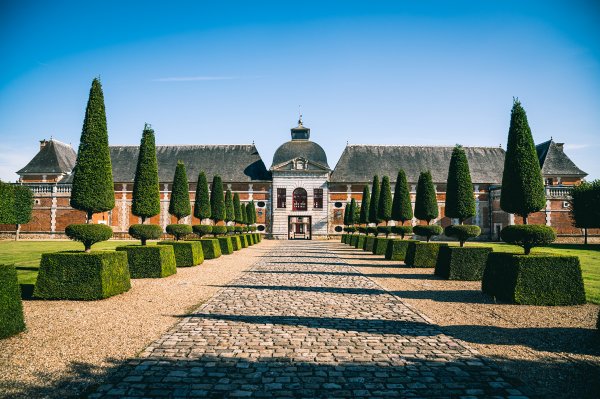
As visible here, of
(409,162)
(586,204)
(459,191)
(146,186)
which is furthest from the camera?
(409,162)

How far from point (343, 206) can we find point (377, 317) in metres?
34.4

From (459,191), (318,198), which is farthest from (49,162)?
(459,191)

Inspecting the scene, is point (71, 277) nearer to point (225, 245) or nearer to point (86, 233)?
point (86, 233)

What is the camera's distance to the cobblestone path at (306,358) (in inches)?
149

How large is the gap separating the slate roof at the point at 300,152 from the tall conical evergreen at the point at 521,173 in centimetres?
3129

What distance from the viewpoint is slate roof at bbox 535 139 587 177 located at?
38.8 meters

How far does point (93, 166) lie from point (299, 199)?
105 feet

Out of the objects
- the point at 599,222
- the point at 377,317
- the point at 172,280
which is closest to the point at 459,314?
the point at 377,317

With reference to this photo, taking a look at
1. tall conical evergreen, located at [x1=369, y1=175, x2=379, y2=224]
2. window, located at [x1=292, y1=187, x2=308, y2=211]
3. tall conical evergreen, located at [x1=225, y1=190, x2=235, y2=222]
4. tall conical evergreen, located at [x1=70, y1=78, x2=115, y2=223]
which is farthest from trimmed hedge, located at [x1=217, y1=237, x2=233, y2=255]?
window, located at [x1=292, y1=187, x2=308, y2=211]

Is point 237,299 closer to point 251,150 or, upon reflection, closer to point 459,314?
point 459,314

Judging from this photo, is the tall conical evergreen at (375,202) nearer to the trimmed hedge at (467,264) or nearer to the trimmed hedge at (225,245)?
the trimmed hedge at (225,245)

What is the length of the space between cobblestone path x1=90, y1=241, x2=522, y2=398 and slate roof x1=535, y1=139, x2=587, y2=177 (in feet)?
129

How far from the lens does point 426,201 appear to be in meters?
16.8

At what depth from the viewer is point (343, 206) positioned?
135ft
